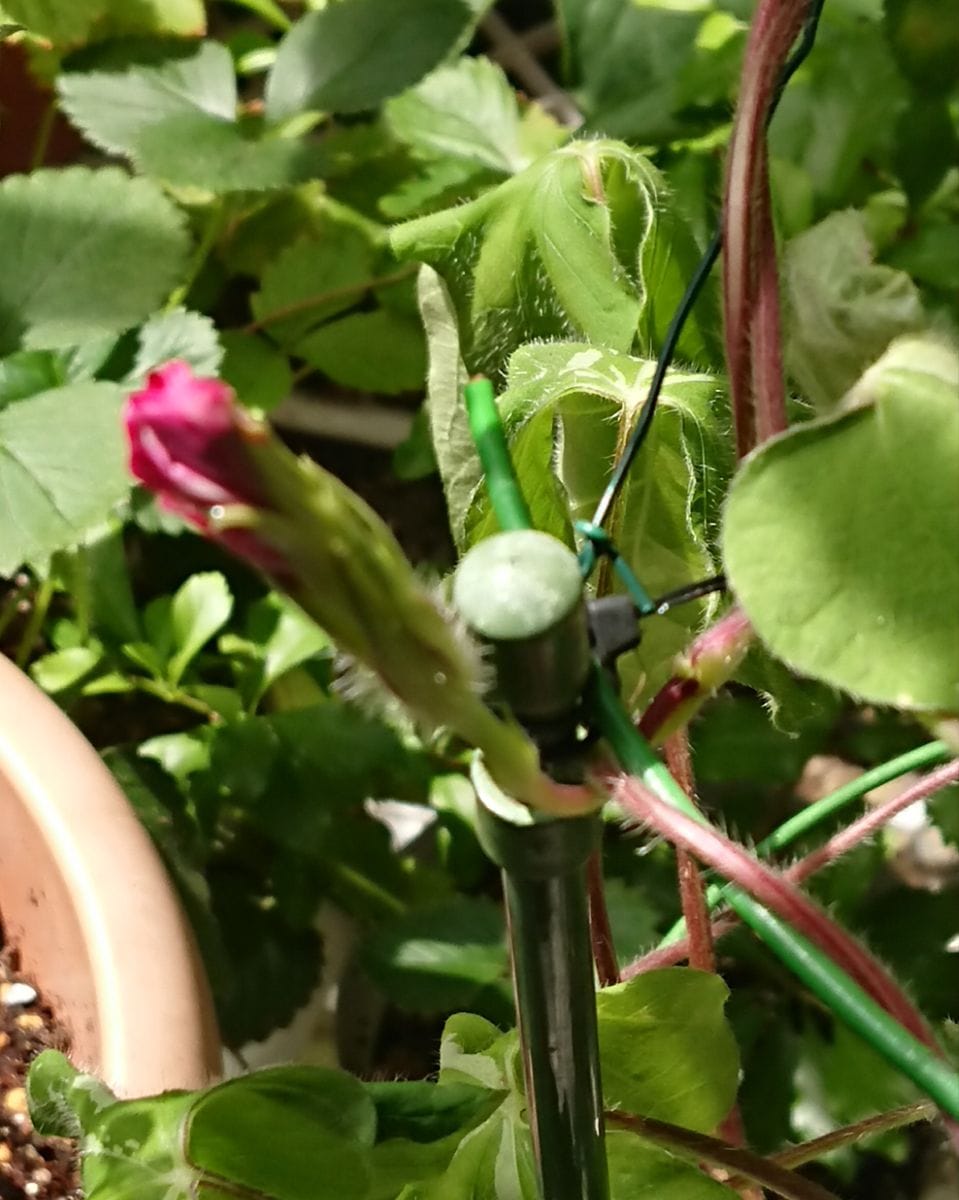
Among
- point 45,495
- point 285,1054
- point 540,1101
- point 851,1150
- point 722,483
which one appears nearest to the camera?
point 540,1101

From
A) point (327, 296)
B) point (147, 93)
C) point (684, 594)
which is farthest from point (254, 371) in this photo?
point (684, 594)

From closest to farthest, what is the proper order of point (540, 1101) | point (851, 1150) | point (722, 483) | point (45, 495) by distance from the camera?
point (540, 1101) → point (722, 483) → point (45, 495) → point (851, 1150)

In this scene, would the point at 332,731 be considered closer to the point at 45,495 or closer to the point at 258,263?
the point at 45,495

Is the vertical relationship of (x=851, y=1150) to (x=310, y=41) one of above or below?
below

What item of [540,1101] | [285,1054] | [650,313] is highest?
[650,313]

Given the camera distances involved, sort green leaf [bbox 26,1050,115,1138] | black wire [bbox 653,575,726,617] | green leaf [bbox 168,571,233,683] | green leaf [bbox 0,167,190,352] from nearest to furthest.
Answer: black wire [bbox 653,575,726,617] < green leaf [bbox 26,1050,115,1138] < green leaf [bbox 0,167,190,352] < green leaf [bbox 168,571,233,683]

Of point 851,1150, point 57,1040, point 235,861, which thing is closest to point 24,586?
point 235,861

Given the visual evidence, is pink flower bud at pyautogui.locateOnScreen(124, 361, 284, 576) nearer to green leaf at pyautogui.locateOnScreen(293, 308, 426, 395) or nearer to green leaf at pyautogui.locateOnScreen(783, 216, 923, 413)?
green leaf at pyautogui.locateOnScreen(783, 216, 923, 413)

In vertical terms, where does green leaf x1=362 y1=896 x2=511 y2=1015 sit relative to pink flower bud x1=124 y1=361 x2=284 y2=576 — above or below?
below

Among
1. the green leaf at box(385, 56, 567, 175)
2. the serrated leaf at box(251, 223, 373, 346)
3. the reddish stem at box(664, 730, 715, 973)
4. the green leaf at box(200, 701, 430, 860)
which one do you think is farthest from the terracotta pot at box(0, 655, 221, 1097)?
the green leaf at box(385, 56, 567, 175)
